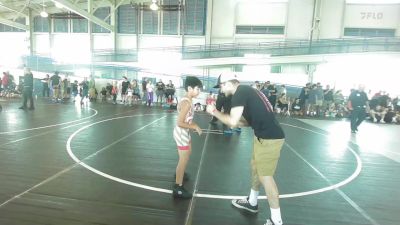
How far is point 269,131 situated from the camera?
3391 millimetres

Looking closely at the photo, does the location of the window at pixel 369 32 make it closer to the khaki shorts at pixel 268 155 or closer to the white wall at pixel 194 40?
the white wall at pixel 194 40

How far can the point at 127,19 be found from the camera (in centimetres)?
2277

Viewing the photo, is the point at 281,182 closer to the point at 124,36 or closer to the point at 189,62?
the point at 189,62

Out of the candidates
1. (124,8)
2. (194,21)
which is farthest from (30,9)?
(194,21)

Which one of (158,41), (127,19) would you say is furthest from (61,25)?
(158,41)

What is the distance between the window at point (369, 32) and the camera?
65.0 ft

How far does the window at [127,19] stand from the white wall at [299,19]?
459 inches

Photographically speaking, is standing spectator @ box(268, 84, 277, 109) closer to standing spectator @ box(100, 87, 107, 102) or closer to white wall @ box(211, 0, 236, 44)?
white wall @ box(211, 0, 236, 44)

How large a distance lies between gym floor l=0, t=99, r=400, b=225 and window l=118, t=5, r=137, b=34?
1527cm

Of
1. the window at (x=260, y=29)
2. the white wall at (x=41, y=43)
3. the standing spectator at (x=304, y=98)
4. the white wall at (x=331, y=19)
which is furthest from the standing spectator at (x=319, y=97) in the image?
the white wall at (x=41, y=43)

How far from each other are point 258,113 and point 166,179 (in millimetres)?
2357

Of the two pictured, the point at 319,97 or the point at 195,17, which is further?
the point at 195,17

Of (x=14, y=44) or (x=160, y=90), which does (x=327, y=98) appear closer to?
(x=160, y=90)

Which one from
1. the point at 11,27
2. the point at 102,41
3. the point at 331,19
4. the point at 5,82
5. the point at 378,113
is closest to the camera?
the point at 378,113
